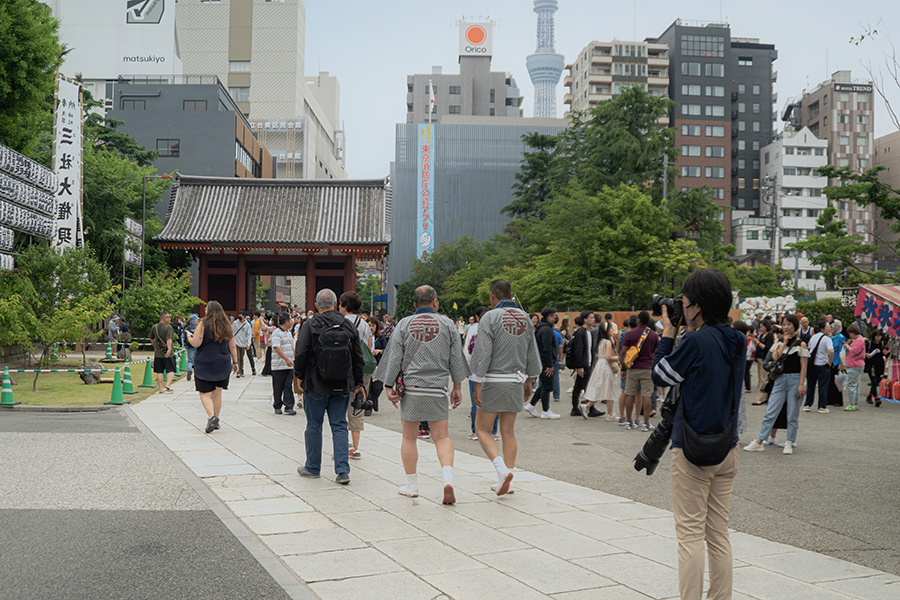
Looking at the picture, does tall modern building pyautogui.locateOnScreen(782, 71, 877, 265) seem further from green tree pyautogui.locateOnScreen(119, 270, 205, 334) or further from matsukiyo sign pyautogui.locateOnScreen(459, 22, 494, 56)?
green tree pyautogui.locateOnScreen(119, 270, 205, 334)

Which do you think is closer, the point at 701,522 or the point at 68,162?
the point at 701,522

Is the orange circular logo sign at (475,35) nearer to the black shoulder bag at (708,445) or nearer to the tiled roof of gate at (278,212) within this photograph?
the tiled roof of gate at (278,212)

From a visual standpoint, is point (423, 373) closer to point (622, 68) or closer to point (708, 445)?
point (708, 445)

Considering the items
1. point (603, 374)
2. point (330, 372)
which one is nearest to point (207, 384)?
point (330, 372)

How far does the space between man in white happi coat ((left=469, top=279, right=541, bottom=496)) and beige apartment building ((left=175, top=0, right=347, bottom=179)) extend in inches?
2993

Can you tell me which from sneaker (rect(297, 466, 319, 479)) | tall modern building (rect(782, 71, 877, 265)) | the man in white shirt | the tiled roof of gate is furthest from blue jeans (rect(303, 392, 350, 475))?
tall modern building (rect(782, 71, 877, 265))

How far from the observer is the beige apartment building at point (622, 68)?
3071 inches

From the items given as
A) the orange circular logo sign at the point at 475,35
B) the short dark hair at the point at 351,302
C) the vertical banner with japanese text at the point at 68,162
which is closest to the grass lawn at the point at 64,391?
the vertical banner with japanese text at the point at 68,162

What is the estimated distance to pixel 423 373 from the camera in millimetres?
6207

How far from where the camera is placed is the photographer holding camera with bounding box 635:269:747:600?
11.6 feet

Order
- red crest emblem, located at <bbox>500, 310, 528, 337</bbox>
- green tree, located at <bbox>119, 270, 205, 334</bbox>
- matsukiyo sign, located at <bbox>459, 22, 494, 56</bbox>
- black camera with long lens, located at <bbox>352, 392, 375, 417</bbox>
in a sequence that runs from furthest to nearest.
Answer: matsukiyo sign, located at <bbox>459, 22, 494, 56</bbox> < green tree, located at <bbox>119, 270, 205, 334</bbox> < black camera with long lens, located at <bbox>352, 392, 375, 417</bbox> < red crest emblem, located at <bbox>500, 310, 528, 337</bbox>

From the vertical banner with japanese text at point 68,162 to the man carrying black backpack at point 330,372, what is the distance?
55.2ft

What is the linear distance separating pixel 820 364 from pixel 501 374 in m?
9.26

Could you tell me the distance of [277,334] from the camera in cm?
1198
